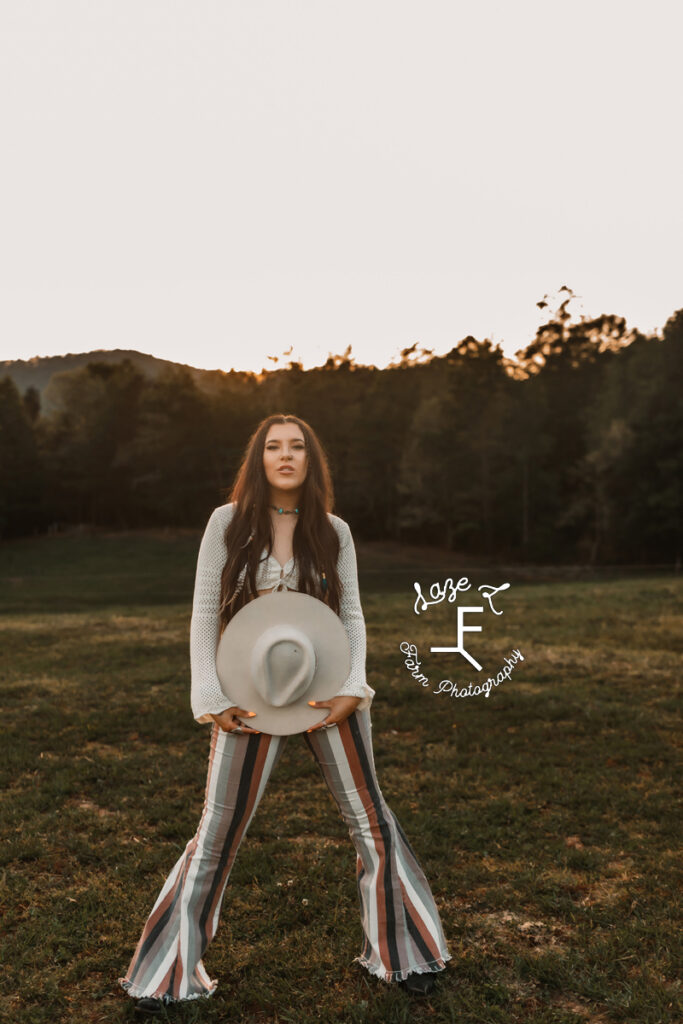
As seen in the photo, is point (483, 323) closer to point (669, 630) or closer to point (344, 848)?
point (669, 630)

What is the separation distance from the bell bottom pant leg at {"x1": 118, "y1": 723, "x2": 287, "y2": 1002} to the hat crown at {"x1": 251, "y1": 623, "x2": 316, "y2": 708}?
0.19 meters

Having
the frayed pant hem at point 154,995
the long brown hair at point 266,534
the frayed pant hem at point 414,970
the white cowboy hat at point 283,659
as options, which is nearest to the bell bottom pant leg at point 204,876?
the frayed pant hem at point 154,995

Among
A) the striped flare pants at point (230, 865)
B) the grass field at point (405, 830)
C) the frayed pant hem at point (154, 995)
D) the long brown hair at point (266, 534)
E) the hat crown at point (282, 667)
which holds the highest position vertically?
the long brown hair at point (266, 534)

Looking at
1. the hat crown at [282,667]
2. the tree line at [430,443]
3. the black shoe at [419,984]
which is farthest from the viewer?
the tree line at [430,443]

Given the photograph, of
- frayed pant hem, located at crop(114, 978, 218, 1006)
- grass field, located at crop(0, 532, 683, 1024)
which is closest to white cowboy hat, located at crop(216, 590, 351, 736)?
frayed pant hem, located at crop(114, 978, 218, 1006)

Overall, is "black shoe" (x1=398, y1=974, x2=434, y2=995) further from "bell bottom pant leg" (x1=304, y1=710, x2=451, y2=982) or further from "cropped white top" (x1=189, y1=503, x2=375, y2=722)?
"cropped white top" (x1=189, y1=503, x2=375, y2=722)

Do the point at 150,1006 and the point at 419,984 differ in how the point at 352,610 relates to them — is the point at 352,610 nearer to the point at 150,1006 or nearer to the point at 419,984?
the point at 419,984

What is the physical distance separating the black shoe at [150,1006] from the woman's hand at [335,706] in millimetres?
1210

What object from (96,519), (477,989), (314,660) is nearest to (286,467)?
(314,660)

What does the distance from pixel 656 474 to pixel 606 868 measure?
3898cm

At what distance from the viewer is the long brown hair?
308 cm

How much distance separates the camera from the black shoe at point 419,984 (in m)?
3.17

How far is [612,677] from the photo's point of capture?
8.99 metres

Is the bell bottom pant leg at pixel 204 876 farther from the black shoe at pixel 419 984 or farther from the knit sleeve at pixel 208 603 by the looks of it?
the black shoe at pixel 419 984
